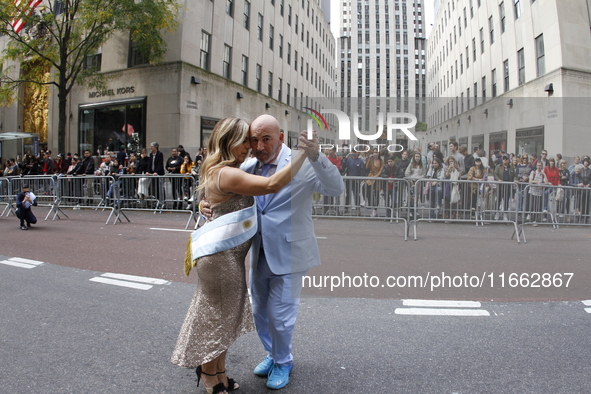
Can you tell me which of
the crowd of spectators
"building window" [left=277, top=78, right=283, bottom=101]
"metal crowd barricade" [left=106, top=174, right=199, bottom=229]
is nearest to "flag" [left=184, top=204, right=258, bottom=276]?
the crowd of spectators

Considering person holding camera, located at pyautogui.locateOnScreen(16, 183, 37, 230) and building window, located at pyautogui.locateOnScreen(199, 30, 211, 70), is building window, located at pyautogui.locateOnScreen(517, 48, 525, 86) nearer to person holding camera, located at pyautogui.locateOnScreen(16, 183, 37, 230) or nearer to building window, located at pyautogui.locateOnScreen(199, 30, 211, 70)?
building window, located at pyautogui.locateOnScreen(199, 30, 211, 70)

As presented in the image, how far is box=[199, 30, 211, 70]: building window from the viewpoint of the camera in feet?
68.7

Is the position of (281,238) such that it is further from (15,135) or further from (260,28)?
(260,28)

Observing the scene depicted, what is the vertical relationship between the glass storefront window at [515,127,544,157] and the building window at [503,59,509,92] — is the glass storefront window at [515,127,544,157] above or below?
below

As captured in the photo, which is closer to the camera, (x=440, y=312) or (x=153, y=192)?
(x=440, y=312)

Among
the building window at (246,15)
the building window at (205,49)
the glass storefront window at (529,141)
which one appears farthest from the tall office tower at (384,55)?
the building window at (246,15)

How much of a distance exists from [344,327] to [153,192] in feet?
29.7

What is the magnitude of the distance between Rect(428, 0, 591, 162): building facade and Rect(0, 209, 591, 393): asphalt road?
210cm

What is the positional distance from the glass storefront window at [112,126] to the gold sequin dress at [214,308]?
61.7 feet

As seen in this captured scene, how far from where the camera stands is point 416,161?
8.52 meters

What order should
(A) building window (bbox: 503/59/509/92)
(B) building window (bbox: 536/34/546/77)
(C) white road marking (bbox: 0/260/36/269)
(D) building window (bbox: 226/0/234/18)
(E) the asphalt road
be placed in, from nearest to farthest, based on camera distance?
(E) the asphalt road, (C) white road marking (bbox: 0/260/36/269), (B) building window (bbox: 536/34/546/77), (A) building window (bbox: 503/59/509/92), (D) building window (bbox: 226/0/234/18)

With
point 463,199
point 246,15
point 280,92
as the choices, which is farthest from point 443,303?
point 280,92

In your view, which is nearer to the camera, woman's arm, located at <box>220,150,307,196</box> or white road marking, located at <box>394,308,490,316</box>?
Answer: woman's arm, located at <box>220,150,307,196</box>

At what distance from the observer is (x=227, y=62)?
23.5 m
